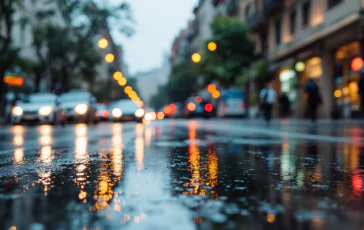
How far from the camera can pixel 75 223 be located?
1821 millimetres

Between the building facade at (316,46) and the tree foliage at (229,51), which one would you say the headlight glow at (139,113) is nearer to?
the building facade at (316,46)

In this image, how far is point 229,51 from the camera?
3659 cm

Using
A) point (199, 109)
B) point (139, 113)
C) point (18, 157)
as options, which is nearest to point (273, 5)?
point (139, 113)

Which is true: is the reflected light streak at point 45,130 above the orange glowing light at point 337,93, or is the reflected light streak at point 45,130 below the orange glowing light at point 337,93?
below

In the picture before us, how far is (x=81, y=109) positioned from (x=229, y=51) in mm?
16970

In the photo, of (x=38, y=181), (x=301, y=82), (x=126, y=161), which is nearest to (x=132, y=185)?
(x=38, y=181)

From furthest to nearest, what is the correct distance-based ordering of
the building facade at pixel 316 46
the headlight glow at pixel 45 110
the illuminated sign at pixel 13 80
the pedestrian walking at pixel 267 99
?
the illuminated sign at pixel 13 80 < the headlight glow at pixel 45 110 < the building facade at pixel 316 46 < the pedestrian walking at pixel 267 99

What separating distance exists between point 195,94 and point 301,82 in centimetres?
4822

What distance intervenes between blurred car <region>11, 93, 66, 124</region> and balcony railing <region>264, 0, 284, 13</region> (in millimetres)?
16351

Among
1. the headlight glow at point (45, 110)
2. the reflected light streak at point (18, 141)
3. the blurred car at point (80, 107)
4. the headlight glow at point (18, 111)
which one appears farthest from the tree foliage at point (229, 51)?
the reflected light streak at point (18, 141)

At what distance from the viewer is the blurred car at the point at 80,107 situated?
23062 mm

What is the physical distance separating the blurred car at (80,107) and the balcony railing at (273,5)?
1407cm

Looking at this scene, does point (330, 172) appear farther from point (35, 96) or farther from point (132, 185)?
point (35, 96)

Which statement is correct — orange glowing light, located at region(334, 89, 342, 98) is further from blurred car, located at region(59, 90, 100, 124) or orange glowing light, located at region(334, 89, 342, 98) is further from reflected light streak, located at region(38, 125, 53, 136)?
reflected light streak, located at region(38, 125, 53, 136)
